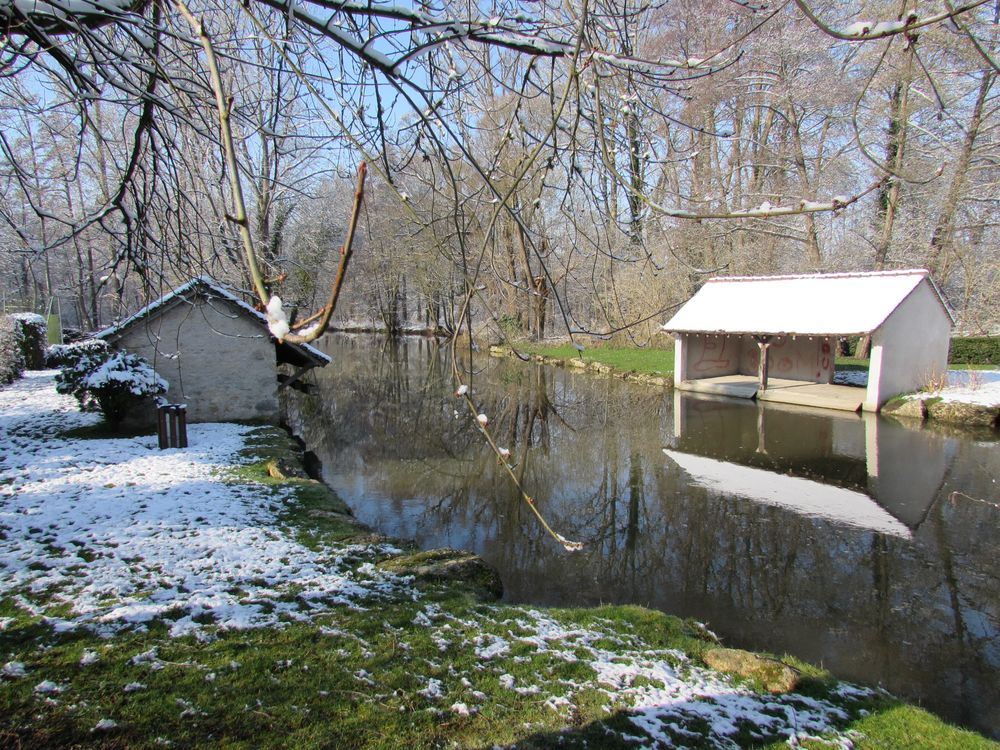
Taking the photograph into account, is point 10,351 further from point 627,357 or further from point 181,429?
point 627,357

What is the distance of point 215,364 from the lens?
12.7 meters

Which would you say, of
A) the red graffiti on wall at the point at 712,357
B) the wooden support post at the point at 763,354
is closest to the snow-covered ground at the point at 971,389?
the wooden support post at the point at 763,354

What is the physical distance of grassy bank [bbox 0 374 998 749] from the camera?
3104 mm

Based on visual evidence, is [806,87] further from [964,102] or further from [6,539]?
[6,539]

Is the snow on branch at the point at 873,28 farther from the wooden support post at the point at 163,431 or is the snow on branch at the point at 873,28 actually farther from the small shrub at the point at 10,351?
the small shrub at the point at 10,351

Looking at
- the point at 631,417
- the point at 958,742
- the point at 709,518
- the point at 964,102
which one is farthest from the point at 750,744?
the point at 964,102

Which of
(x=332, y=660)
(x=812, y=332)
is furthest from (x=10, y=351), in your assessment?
(x=812, y=332)

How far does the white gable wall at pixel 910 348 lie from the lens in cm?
1572

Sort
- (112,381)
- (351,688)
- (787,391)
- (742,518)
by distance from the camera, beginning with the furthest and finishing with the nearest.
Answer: (787,391), (112,381), (742,518), (351,688)

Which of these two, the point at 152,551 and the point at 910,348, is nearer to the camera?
the point at 152,551

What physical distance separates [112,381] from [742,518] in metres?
11.1

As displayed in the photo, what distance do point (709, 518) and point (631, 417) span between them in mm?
7254

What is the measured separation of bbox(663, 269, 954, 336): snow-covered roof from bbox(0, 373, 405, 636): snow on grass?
39.2 feet

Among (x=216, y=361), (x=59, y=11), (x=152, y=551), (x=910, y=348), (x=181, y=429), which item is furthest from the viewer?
(x=910, y=348)
